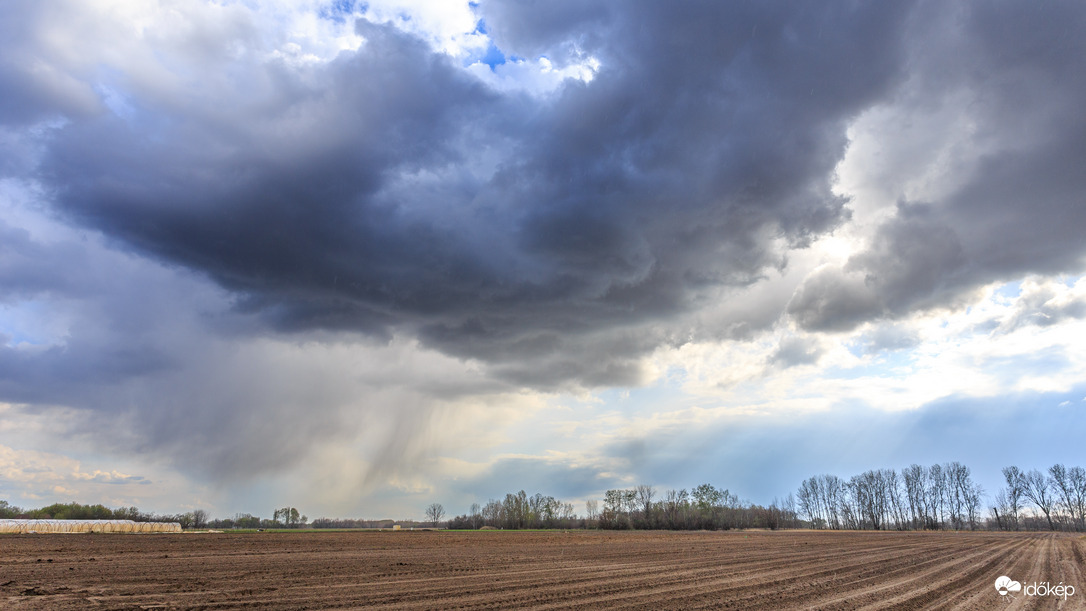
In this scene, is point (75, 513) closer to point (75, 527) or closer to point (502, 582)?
point (75, 527)

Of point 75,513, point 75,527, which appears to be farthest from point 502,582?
point 75,513

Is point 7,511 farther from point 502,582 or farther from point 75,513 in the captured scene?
point 502,582

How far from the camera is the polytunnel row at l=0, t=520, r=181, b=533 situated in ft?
237

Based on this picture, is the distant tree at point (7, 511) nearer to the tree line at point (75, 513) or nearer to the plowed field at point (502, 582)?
the tree line at point (75, 513)

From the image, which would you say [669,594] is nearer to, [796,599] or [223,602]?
[796,599]

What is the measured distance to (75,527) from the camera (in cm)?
8031

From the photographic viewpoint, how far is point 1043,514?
165m

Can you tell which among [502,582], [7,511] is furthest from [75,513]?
[502,582]

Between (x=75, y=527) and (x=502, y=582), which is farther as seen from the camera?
(x=75, y=527)

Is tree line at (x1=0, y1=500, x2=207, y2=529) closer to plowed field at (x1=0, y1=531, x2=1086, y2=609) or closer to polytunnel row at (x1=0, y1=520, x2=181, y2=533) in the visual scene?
polytunnel row at (x1=0, y1=520, x2=181, y2=533)

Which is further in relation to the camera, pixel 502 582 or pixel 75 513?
pixel 75 513

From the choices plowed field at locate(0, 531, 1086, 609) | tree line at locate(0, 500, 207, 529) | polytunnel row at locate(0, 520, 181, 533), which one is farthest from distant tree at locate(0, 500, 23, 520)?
plowed field at locate(0, 531, 1086, 609)

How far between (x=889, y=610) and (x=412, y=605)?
54.6 ft

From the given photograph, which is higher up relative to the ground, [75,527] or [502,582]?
[502,582]
